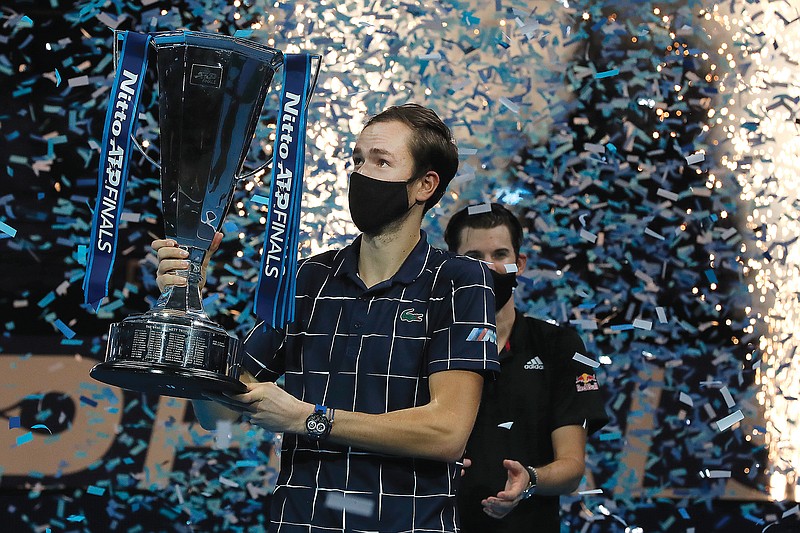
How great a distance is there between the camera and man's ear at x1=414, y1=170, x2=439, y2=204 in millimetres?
2312

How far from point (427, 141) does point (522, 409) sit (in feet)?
3.60

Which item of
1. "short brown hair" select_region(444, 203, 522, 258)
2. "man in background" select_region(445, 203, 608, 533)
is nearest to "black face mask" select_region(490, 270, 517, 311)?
"man in background" select_region(445, 203, 608, 533)

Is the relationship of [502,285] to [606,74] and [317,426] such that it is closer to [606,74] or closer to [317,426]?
[317,426]

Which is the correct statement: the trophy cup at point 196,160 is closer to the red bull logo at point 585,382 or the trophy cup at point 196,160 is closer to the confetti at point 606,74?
the red bull logo at point 585,382

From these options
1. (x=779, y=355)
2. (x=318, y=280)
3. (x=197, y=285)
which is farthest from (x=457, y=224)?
(x=779, y=355)

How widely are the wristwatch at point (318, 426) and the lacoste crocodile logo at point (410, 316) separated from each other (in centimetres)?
29

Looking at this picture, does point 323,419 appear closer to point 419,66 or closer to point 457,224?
point 457,224

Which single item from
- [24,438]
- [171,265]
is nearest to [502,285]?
[171,265]

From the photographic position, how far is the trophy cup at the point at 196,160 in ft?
6.27

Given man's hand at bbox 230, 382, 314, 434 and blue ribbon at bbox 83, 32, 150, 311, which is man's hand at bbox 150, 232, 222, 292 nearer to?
blue ribbon at bbox 83, 32, 150, 311

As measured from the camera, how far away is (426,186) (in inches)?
91.5

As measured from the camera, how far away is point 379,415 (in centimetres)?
196

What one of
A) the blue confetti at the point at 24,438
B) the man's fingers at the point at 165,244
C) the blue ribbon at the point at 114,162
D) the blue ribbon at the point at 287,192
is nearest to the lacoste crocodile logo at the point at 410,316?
the blue ribbon at the point at 287,192

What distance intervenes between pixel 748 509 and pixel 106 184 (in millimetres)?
3412
